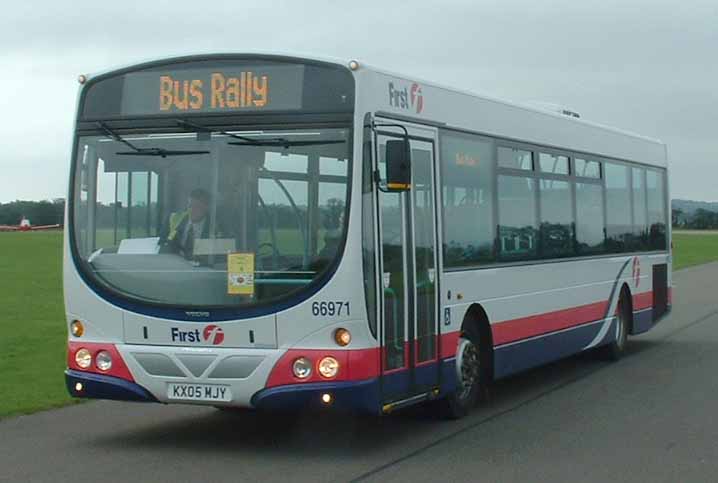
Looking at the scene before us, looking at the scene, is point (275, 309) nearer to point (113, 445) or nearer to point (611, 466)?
point (113, 445)

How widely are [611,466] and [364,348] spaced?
6.41 ft

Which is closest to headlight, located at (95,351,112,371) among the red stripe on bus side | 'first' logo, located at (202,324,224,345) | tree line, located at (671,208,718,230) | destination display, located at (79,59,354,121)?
'first' logo, located at (202,324,224,345)

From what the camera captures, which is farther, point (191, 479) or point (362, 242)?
point (362, 242)

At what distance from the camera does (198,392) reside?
9664 millimetres

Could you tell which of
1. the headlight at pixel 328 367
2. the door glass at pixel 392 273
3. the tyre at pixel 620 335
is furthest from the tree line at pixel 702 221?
the headlight at pixel 328 367

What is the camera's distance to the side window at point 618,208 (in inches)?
636

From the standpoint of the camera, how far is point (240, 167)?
9781 mm

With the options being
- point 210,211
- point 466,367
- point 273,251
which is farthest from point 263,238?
point 466,367

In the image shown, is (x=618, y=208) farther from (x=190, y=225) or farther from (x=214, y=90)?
(x=190, y=225)

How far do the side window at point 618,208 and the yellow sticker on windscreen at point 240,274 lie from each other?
743 cm

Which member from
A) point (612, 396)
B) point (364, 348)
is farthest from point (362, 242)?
point (612, 396)

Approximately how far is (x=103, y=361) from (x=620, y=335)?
8.73 meters

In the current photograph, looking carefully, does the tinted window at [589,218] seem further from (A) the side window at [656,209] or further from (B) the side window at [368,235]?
(B) the side window at [368,235]

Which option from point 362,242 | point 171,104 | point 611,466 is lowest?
point 611,466
